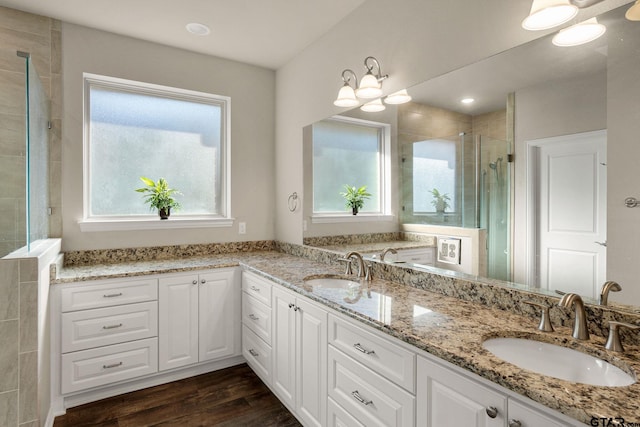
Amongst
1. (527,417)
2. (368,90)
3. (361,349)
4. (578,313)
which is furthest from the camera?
(368,90)

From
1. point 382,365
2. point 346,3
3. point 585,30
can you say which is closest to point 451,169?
point 585,30

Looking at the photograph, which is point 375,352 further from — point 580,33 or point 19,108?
point 19,108

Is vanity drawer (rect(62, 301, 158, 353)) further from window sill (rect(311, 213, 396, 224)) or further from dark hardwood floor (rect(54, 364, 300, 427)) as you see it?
window sill (rect(311, 213, 396, 224))

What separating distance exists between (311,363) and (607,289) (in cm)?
134

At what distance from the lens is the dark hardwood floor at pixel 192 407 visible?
6.93 feet

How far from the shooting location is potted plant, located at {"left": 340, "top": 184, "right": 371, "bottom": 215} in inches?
97.3

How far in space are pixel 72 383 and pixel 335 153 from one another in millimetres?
2368

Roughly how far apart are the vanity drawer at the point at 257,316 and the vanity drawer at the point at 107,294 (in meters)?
0.64

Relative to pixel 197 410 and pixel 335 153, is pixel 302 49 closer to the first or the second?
pixel 335 153

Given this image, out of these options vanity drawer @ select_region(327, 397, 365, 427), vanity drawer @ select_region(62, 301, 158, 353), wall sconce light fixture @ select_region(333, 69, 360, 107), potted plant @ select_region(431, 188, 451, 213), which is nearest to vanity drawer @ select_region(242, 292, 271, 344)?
vanity drawer @ select_region(62, 301, 158, 353)

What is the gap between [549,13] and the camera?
127cm

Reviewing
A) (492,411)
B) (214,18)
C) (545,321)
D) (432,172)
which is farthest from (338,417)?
(214,18)

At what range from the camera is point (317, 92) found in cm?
282

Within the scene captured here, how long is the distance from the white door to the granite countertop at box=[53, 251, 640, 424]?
210mm
